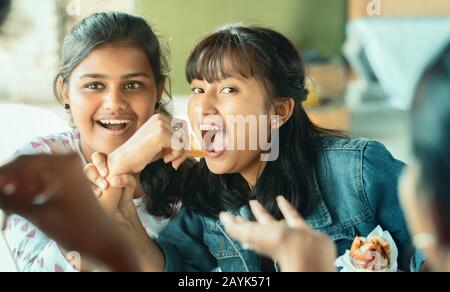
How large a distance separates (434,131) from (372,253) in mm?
413

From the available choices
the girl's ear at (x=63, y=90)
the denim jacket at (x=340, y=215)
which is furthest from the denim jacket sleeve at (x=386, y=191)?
the girl's ear at (x=63, y=90)

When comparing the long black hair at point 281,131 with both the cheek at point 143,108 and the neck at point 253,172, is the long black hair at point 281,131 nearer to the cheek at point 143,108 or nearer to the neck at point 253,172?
the neck at point 253,172

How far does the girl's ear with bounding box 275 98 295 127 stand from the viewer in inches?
71.2

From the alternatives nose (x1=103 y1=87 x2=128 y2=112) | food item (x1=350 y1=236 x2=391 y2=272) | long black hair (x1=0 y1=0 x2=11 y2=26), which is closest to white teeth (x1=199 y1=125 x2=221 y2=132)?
nose (x1=103 y1=87 x2=128 y2=112)

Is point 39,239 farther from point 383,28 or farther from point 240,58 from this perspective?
point 383,28

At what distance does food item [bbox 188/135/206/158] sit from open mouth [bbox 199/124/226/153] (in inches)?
0.6

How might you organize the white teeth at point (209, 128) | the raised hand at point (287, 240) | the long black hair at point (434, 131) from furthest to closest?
1. the white teeth at point (209, 128)
2. the raised hand at point (287, 240)
3. the long black hair at point (434, 131)

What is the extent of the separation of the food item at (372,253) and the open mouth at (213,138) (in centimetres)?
43

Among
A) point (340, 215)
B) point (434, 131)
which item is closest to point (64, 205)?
point (340, 215)

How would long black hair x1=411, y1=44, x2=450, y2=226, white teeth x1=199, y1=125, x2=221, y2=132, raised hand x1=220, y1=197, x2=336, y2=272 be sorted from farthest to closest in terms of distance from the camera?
white teeth x1=199, y1=125, x2=221, y2=132, raised hand x1=220, y1=197, x2=336, y2=272, long black hair x1=411, y1=44, x2=450, y2=226

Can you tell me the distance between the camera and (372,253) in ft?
5.99

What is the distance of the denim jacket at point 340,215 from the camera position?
1815 millimetres

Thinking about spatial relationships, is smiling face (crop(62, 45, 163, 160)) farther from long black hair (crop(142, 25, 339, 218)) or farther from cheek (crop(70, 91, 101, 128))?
long black hair (crop(142, 25, 339, 218))
